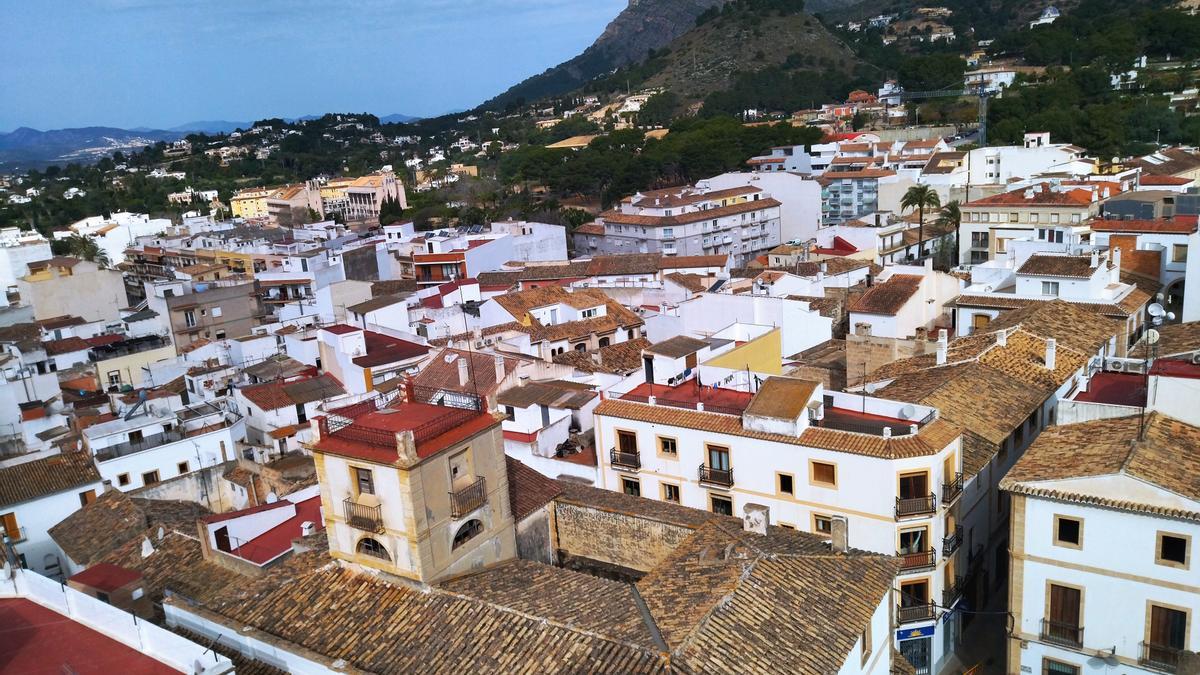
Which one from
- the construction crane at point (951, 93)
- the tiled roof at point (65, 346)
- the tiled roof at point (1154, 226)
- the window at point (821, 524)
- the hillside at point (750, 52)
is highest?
the hillside at point (750, 52)

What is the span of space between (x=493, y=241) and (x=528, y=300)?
22.3m

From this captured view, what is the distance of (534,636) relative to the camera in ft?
45.4

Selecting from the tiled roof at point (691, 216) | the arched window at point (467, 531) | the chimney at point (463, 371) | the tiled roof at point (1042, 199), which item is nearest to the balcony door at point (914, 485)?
the arched window at point (467, 531)

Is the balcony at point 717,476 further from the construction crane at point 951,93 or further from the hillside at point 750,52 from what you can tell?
the hillside at point 750,52

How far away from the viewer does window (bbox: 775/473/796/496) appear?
74.2 ft

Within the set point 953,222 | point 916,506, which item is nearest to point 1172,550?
point 916,506

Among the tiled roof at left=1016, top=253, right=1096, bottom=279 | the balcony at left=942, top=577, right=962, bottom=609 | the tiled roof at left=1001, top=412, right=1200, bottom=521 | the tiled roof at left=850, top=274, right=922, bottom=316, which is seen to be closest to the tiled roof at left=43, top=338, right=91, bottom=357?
the tiled roof at left=850, top=274, right=922, bottom=316

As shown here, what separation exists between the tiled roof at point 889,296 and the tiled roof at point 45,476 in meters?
27.9

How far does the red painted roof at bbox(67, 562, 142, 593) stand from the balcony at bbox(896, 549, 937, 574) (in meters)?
16.7

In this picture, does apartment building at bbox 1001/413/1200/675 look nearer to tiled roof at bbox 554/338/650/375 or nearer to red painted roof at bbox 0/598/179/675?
red painted roof at bbox 0/598/179/675

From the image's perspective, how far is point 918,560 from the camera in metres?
21.5

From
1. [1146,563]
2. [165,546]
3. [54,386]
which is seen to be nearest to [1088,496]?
[1146,563]

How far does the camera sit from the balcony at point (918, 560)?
846 inches

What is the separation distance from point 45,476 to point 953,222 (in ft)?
171
